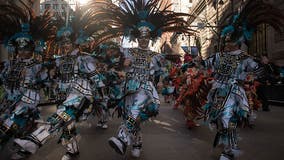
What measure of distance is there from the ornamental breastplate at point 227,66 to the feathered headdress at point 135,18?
1.07 m

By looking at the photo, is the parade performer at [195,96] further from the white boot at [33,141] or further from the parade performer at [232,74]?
the white boot at [33,141]

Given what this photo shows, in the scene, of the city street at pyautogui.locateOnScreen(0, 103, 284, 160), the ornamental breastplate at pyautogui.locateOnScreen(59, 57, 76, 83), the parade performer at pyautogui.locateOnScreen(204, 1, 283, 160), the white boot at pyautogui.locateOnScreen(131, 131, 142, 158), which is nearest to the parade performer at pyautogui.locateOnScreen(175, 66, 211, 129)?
the city street at pyautogui.locateOnScreen(0, 103, 284, 160)

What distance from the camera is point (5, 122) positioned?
552 centimetres

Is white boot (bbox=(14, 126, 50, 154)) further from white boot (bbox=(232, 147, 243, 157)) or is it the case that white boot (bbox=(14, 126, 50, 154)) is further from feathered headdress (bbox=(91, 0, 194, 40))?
white boot (bbox=(232, 147, 243, 157))

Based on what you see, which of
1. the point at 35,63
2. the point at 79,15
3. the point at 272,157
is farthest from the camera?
the point at 79,15

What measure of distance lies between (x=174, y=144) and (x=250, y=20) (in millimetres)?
2782

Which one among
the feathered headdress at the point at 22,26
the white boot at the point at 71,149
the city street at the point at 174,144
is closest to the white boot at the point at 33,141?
the white boot at the point at 71,149

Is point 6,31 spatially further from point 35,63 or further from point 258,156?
point 258,156

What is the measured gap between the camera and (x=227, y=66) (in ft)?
19.0

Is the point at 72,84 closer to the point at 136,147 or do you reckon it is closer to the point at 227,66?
the point at 136,147

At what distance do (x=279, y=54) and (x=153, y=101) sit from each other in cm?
1626

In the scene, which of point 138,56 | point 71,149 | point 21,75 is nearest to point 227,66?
point 138,56

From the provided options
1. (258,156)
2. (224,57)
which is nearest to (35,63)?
(224,57)

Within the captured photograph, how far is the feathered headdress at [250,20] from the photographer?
235 inches
